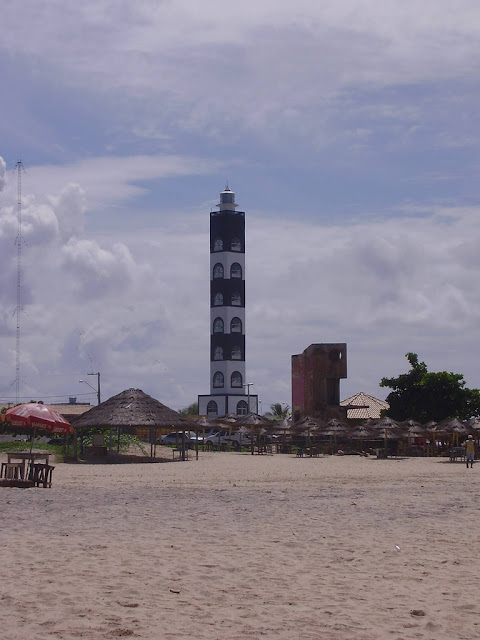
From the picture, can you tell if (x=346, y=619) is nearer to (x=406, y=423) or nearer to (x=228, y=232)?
(x=406, y=423)

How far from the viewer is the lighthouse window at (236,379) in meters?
98.3

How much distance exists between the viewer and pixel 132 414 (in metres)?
37.2

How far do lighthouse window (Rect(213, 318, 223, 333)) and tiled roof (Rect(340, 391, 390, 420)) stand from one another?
2724cm

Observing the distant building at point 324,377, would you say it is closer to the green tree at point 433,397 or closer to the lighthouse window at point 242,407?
the green tree at point 433,397

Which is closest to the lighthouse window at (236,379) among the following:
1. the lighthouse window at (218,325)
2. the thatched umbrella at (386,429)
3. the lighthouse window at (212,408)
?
the lighthouse window at (212,408)

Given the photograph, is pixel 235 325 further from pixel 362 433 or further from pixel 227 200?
pixel 362 433

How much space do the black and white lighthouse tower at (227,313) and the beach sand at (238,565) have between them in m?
77.1

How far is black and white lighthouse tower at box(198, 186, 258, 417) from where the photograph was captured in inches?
3834

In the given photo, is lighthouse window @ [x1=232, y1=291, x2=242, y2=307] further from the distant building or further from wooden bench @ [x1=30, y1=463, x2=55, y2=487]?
wooden bench @ [x1=30, y1=463, x2=55, y2=487]

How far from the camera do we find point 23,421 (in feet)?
78.2

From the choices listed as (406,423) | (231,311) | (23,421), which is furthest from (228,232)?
(23,421)

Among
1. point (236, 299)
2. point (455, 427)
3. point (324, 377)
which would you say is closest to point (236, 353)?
point (236, 299)

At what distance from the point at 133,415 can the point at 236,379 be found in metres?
61.5

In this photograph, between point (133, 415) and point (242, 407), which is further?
point (242, 407)
